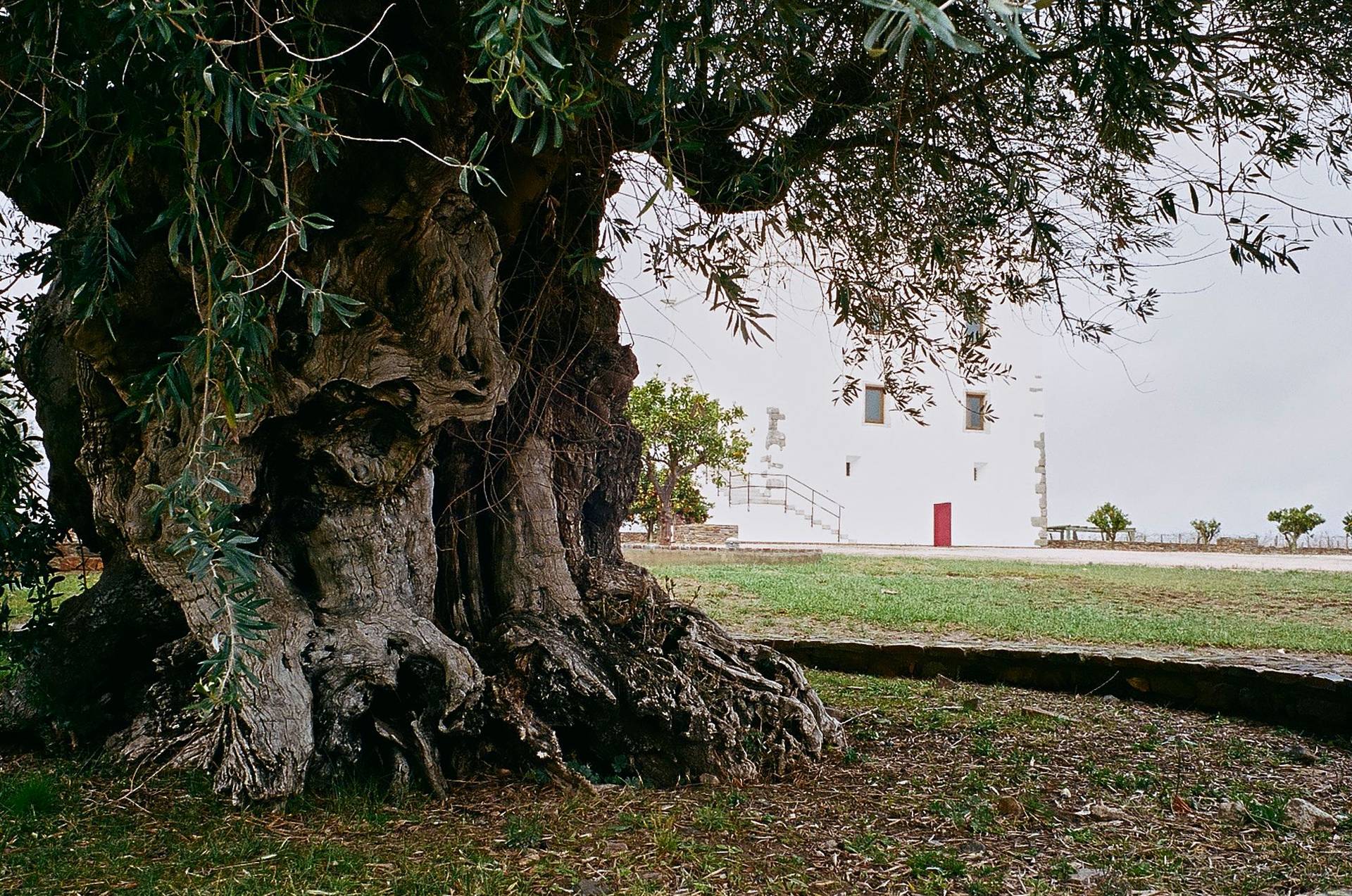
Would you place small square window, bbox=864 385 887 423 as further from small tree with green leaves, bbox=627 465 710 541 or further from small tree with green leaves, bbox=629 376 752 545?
small tree with green leaves, bbox=629 376 752 545

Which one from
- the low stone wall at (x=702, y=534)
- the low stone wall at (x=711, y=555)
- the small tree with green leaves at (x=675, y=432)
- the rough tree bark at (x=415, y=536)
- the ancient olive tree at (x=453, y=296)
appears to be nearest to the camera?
the ancient olive tree at (x=453, y=296)

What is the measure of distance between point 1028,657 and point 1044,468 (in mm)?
26823

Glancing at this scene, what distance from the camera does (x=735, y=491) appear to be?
26250mm

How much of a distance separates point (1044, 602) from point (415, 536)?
9.03 m

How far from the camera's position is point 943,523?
100 feet

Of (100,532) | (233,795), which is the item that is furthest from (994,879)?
(100,532)

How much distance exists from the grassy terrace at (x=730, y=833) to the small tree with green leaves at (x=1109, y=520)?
29862 mm

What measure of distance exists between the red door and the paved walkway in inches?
86.7

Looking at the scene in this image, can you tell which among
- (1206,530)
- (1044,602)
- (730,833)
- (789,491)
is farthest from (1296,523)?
(730,833)

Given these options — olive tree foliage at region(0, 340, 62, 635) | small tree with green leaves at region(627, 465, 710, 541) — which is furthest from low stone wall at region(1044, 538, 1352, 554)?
olive tree foliage at region(0, 340, 62, 635)

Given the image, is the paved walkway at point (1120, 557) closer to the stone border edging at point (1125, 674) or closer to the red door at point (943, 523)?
the red door at point (943, 523)

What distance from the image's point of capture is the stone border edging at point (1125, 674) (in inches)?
214

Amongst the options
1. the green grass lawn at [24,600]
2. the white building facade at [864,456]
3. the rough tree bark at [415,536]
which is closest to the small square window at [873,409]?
the white building facade at [864,456]

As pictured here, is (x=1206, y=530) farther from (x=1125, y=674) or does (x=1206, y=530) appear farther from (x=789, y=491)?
(x=1125, y=674)
